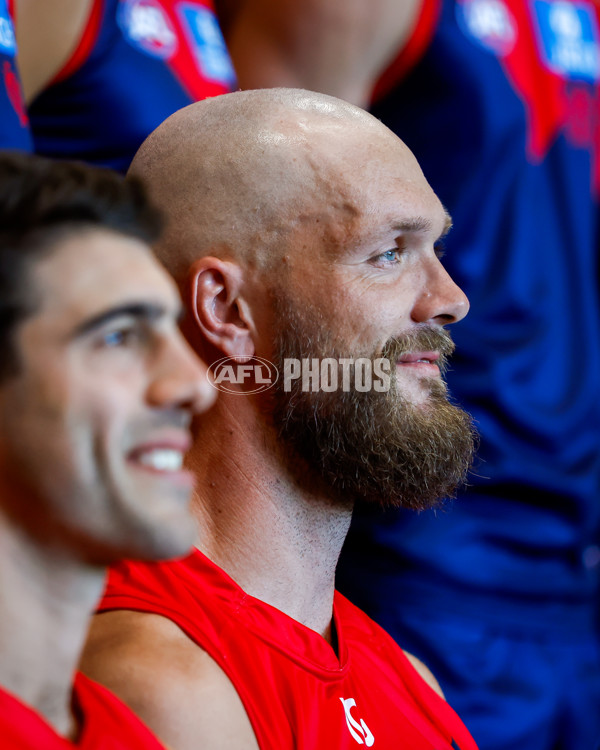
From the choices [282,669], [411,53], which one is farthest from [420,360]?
[411,53]

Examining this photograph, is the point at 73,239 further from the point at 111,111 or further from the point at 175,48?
the point at 175,48

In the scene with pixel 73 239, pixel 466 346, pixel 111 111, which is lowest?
pixel 466 346

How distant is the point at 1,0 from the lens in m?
1.15

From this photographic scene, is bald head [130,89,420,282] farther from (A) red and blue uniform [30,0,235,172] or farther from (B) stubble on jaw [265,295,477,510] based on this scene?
(A) red and blue uniform [30,0,235,172]

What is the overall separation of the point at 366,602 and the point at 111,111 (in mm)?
799

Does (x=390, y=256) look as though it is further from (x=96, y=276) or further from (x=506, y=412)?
(x=506, y=412)

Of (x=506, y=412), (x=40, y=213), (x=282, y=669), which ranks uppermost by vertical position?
(x=40, y=213)

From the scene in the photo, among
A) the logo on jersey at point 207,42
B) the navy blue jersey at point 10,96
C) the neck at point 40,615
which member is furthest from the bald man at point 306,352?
the logo on jersey at point 207,42

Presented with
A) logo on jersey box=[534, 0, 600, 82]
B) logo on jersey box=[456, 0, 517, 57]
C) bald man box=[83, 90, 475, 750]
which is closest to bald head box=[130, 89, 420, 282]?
bald man box=[83, 90, 475, 750]

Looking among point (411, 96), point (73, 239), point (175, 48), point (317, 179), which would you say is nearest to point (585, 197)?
point (411, 96)

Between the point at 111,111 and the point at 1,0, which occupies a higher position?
the point at 1,0

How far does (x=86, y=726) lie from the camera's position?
0.67 meters

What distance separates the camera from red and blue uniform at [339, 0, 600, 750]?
1513 millimetres

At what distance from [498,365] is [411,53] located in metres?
0.49
